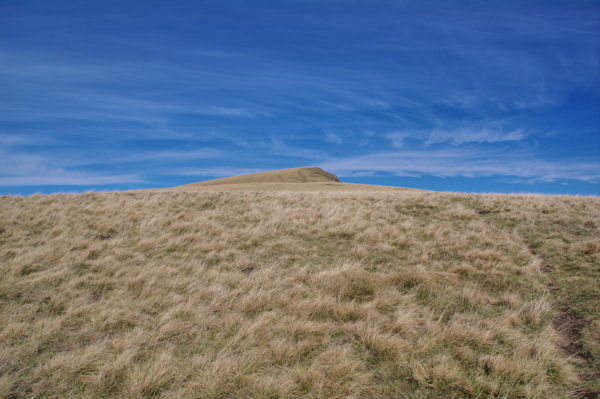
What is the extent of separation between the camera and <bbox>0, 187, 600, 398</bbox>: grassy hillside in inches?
175

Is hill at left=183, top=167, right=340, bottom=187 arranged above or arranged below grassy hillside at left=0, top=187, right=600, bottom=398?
above

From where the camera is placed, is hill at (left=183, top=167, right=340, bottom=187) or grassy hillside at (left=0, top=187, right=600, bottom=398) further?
hill at (left=183, top=167, right=340, bottom=187)

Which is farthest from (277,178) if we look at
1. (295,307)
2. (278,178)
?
(295,307)

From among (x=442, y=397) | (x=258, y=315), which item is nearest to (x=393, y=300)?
(x=442, y=397)

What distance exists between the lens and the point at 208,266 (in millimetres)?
8750

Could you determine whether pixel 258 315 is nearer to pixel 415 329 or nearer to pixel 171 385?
pixel 171 385

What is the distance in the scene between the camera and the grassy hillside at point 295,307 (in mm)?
4441

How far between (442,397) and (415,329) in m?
1.58

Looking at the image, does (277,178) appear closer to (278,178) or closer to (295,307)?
(278,178)

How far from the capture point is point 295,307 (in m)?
6.30

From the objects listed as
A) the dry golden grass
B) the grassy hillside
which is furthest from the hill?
the grassy hillside

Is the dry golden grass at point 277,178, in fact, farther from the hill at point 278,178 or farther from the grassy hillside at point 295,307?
the grassy hillside at point 295,307

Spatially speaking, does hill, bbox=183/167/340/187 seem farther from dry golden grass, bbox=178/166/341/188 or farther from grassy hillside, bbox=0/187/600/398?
grassy hillside, bbox=0/187/600/398

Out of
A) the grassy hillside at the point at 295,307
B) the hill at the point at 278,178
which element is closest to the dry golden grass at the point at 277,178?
the hill at the point at 278,178
